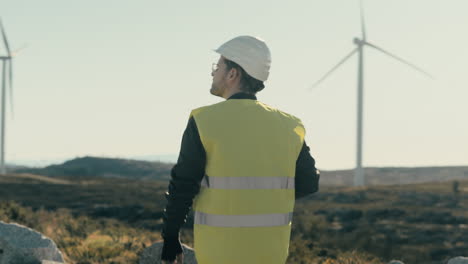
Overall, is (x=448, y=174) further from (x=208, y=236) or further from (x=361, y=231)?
(x=208, y=236)

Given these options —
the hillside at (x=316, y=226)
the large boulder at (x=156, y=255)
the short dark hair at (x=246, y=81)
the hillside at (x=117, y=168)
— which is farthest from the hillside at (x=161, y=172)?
the short dark hair at (x=246, y=81)

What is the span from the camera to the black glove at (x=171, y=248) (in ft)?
11.4

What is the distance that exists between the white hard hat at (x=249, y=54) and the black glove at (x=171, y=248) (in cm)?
96

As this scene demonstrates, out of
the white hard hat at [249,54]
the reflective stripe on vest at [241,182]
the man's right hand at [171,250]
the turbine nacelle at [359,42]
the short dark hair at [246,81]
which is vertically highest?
the turbine nacelle at [359,42]

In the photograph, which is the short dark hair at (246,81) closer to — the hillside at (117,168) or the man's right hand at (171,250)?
the man's right hand at (171,250)

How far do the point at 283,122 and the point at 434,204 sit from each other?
4230 centimetres

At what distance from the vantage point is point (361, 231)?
1102 inches

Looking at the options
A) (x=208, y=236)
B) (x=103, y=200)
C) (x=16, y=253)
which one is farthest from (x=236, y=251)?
(x=103, y=200)

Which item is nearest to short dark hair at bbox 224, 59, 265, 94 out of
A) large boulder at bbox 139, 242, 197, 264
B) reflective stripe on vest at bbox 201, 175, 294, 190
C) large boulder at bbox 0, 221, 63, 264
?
reflective stripe on vest at bbox 201, 175, 294, 190

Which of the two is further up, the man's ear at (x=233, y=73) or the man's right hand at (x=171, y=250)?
the man's ear at (x=233, y=73)

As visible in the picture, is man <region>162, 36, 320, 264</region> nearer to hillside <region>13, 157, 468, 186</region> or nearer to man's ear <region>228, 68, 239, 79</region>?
man's ear <region>228, 68, 239, 79</region>

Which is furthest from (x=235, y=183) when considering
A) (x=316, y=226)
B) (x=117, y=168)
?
(x=117, y=168)

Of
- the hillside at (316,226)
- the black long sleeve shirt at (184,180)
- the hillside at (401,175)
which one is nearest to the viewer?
the black long sleeve shirt at (184,180)

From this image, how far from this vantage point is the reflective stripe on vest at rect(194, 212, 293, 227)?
350 cm
